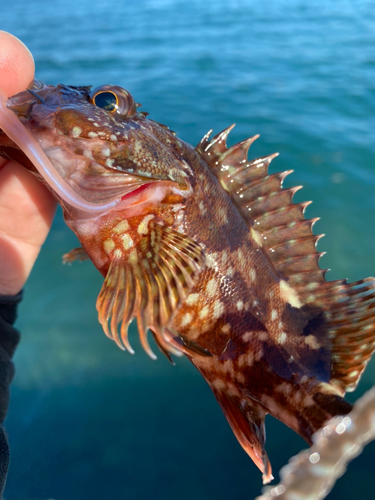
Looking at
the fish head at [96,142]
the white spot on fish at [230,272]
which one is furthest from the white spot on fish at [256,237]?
the fish head at [96,142]

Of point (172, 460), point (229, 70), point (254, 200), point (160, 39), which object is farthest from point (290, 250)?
point (160, 39)

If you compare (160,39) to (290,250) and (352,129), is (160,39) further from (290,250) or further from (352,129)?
(290,250)

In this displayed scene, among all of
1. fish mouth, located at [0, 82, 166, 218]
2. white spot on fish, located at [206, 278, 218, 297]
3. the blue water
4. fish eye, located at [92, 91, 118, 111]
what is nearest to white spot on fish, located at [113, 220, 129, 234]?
fish mouth, located at [0, 82, 166, 218]

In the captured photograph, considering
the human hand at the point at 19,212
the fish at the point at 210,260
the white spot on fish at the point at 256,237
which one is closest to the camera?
the fish at the point at 210,260

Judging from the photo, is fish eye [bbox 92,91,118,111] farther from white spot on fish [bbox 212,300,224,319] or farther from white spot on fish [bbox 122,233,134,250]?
white spot on fish [bbox 212,300,224,319]

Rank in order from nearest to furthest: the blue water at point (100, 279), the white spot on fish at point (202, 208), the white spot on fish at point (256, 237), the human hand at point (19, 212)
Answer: the white spot on fish at point (202, 208), the white spot on fish at point (256, 237), the human hand at point (19, 212), the blue water at point (100, 279)

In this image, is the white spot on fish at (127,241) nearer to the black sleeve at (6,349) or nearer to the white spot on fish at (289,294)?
the white spot on fish at (289,294)
